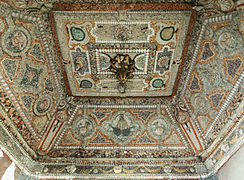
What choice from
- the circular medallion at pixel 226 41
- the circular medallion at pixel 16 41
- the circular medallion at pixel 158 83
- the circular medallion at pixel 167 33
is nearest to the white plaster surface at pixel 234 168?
the circular medallion at pixel 226 41

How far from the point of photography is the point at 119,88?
4.05 metres

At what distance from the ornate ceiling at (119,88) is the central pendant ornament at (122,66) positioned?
0.09 metres

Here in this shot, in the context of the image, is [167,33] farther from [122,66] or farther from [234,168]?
[234,168]

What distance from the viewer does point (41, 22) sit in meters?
3.12

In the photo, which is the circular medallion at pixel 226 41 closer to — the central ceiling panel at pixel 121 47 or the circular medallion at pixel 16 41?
the central ceiling panel at pixel 121 47

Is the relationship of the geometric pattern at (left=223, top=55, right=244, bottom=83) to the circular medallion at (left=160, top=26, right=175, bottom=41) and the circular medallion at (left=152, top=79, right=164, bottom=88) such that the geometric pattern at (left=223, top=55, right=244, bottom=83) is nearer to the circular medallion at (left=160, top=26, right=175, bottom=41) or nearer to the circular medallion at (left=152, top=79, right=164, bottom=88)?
the circular medallion at (left=160, top=26, right=175, bottom=41)

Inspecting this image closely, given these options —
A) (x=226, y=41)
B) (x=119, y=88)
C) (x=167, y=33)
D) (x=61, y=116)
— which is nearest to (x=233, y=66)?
(x=226, y=41)

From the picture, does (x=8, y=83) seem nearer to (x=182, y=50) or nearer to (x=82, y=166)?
(x=82, y=166)

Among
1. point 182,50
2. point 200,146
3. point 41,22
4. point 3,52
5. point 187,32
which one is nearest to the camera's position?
point 3,52

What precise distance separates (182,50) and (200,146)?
1.78 m

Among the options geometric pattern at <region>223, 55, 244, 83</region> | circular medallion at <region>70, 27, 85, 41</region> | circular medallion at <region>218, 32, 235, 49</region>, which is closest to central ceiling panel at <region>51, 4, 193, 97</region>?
circular medallion at <region>70, 27, 85, 41</region>

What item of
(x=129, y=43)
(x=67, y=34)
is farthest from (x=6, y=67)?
(x=129, y=43)

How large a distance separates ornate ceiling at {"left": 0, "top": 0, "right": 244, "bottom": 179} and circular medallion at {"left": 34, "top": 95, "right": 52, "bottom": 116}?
Answer: 2 centimetres

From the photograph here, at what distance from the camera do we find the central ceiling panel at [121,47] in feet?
10.5
